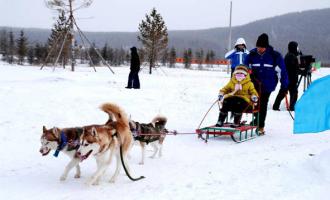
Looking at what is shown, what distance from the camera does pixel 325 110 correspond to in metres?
5.52

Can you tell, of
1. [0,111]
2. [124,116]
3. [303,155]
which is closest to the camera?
[124,116]

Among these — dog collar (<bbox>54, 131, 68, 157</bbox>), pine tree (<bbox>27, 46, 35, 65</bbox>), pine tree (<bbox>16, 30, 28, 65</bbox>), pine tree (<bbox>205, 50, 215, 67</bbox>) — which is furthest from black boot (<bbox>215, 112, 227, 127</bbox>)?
pine tree (<bbox>205, 50, 215, 67</bbox>)

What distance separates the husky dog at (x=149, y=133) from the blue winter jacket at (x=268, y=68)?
2.87 m

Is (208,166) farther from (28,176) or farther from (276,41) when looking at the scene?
(276,41)

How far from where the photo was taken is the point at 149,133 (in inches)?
255

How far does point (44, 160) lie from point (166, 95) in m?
7.77

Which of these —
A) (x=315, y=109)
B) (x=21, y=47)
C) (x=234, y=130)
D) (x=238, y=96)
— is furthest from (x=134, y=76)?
(x=21, y=47)

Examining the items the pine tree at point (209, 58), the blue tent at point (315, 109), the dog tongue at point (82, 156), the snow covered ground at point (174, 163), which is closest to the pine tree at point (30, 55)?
the pine tree at point (209, 58)

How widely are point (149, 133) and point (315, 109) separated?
2.52 metres

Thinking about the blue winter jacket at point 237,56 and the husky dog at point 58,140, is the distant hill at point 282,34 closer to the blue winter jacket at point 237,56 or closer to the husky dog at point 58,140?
the blue winter jacket at point 237,56

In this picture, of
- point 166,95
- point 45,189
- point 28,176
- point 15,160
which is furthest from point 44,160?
point 166,95

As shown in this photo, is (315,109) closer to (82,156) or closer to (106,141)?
(106,141)

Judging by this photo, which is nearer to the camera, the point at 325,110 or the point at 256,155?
the point at 325,110

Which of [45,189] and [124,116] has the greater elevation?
[124,116]
